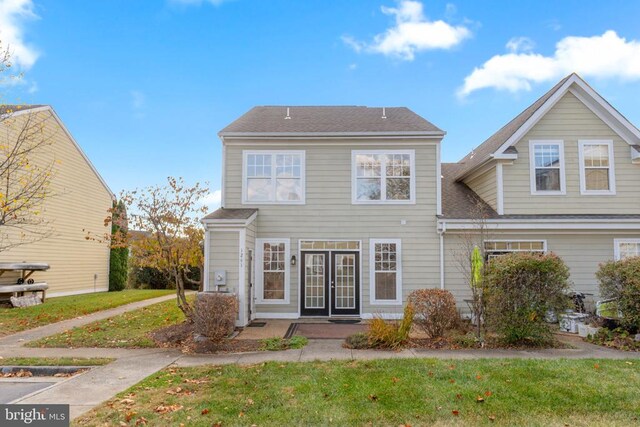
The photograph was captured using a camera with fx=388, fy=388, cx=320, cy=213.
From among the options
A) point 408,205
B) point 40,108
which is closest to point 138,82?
point 40,108

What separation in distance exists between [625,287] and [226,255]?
932 cm

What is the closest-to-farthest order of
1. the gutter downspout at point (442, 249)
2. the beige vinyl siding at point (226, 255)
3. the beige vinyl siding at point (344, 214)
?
the beige vinyl siding at point (226, 255) < the gutter downspout at point (442, 249) < the beige vinyl siding at point (344, 214)

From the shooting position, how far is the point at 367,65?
55.9 feet

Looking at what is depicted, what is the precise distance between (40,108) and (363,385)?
56.4ft

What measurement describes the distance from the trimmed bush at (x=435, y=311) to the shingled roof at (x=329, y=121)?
573 centimetres

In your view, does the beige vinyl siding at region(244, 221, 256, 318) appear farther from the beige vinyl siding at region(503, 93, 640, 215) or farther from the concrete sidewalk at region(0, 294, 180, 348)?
the beige vinyl siding at region(503, 93, 640, 215)

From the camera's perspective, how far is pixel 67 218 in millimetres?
17844

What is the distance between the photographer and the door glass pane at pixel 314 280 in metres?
12.1

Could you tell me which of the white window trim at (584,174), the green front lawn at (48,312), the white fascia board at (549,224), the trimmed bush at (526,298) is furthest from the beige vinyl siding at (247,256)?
the white window trim at (584,174)

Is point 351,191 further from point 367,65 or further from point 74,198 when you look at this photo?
point 74,198

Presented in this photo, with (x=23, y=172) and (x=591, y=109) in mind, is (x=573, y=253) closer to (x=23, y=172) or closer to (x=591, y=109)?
(x=591, y=109)

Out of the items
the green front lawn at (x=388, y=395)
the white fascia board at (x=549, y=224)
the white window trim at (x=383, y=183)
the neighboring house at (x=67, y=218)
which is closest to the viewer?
the green front lawn at (x=388, y=395)

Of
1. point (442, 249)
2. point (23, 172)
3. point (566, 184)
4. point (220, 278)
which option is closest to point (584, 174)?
point (566, 184)

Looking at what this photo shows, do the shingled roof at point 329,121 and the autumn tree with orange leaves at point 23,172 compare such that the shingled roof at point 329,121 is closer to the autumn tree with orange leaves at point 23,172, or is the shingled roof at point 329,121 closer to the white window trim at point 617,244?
the autumn tree with orange leaves at point 23,172
